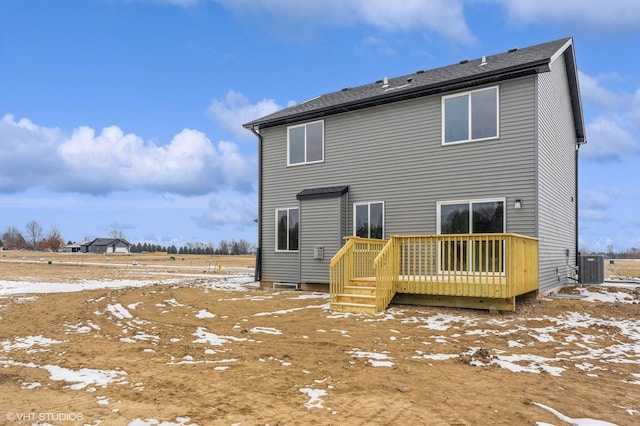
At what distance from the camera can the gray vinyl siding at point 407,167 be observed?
32.1 feet

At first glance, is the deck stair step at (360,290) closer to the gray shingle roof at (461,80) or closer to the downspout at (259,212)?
the downspout at (259,212)

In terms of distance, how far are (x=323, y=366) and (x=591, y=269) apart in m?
12.7

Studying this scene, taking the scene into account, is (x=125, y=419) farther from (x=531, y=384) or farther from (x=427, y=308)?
(x=427, y=308)

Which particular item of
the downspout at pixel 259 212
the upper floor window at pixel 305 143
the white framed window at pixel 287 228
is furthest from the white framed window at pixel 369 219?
the downspout at pixel 259 212

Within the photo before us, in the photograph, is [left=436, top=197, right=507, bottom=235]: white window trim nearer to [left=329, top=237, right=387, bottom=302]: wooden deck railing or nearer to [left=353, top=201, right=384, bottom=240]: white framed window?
[left=329, top=237, right=387, bottom=302]: wooden deck railing

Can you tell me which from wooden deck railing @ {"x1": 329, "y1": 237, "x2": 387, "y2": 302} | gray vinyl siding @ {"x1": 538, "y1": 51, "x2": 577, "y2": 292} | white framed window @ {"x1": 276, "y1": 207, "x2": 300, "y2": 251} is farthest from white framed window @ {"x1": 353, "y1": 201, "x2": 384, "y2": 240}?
gray vinyl siding @ {"x1": 538, "y1": 51, "x2": 577, "y2": 292}

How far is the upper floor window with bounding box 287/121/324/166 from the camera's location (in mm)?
13359

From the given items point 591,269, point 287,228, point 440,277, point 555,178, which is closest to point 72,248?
point 287,228

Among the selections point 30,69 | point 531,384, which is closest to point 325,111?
point 531,384

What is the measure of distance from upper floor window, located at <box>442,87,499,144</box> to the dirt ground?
14.4 feet

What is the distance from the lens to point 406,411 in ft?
11.8

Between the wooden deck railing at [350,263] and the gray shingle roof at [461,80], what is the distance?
4.29m

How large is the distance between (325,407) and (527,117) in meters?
8.77

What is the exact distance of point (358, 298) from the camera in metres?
9.16
